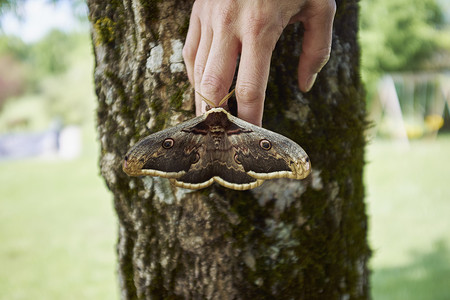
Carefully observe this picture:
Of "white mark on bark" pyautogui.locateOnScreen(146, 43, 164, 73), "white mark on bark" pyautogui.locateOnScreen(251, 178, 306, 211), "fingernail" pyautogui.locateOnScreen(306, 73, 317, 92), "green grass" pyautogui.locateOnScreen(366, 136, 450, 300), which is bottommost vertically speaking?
"green grass" pyautogui.locateOnScreen(366, 136, 450, 300)

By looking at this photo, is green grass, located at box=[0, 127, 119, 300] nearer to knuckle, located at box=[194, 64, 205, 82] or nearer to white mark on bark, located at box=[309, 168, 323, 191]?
white mark on bark, located at box=[309, 168, 323, 191]

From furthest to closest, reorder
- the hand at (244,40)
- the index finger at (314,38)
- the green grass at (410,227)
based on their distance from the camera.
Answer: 1. the green grass at (410,227)
2. the index finger at (314,38)
3. the hand at (244,40)

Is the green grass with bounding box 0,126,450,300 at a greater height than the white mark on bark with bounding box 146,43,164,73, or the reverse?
the white mark on bark with bounding box 146,43,164,73

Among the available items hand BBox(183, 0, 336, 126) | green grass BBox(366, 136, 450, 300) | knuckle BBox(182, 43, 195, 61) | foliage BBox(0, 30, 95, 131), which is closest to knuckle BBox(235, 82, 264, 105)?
hand BBox(183, 0, 336, 126)

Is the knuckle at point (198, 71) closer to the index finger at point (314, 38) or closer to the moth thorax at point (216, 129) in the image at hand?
the moth thorax at point (216, 129)

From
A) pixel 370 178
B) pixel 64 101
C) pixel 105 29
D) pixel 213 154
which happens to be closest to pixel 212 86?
pixel 213 154

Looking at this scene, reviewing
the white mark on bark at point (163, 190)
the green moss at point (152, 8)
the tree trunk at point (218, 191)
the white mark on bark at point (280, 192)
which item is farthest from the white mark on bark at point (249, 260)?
the green moss at point (152, 8)
